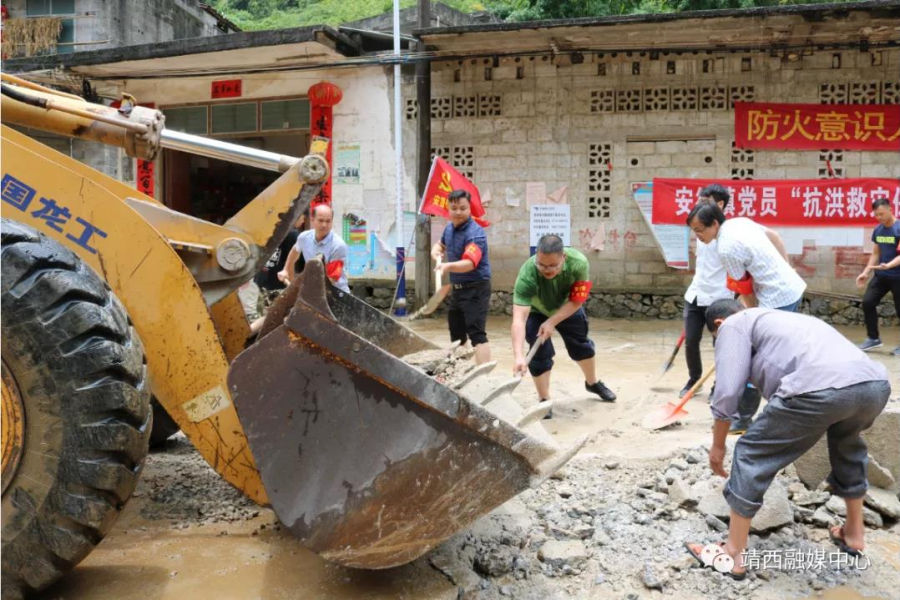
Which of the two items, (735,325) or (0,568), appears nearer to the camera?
(0,568)

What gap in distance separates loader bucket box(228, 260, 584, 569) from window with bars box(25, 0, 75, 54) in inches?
598

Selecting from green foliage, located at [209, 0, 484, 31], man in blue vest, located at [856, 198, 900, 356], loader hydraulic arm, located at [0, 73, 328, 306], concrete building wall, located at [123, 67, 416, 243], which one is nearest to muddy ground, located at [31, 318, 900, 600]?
loader hydraulic arm, located at [0, 73, 328, 306]

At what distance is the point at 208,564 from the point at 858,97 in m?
9.62

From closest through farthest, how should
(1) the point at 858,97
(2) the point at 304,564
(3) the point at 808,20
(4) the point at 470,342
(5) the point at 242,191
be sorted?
1. (2) the point at 304,564
2. (4) the point at 470,342
3. (3) the point at 808,20
4. (1) the point at 858,97
5. (5) the point at 242,191

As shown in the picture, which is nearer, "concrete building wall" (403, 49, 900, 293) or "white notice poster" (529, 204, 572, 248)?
"concrete building wall" (403, 49, 900, 293)

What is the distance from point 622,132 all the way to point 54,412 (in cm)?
882

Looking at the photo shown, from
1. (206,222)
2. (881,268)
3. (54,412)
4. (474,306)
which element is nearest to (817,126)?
(881,268)

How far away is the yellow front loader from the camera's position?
250 centimetres

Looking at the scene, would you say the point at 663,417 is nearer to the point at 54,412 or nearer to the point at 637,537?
the point at 637,537

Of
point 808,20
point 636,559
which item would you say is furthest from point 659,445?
point 808,20

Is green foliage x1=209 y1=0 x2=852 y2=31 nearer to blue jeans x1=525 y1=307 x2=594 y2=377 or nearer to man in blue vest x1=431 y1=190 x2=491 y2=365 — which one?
man in blue vest x1=431 y1=190 x2=491 y2=365

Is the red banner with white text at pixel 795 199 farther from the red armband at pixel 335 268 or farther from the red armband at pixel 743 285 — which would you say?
the red armband at pixel 335 268

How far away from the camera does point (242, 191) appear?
50.2 ft

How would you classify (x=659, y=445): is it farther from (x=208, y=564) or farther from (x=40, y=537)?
(x=40, y=537)
